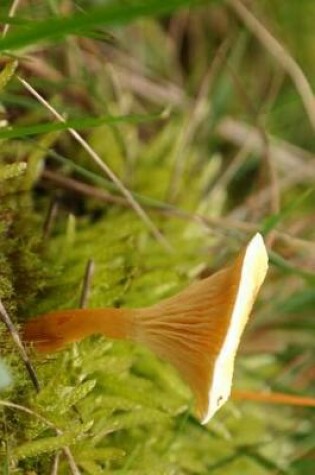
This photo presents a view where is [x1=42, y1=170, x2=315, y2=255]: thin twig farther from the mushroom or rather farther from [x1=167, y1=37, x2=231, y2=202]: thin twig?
the mushroom

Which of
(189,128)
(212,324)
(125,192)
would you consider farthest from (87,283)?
(189,128)

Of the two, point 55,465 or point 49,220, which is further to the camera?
point 49,220

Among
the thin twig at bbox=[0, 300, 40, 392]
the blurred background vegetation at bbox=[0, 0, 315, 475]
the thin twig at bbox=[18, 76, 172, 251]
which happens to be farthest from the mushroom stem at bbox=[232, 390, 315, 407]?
the thin twig at bbox=[0, 300, 40, 392]

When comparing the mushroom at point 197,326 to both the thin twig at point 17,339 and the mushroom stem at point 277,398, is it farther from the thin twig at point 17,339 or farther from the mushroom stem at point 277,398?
the mushroom stem at point 277,398

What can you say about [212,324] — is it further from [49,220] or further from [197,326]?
[49,220]

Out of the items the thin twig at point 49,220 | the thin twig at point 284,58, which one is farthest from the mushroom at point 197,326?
the thin twig at point 284,58

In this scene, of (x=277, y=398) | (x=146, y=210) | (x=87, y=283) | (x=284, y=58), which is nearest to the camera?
(x=87, y=283)

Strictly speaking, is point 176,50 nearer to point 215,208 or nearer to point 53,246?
point 215,208
